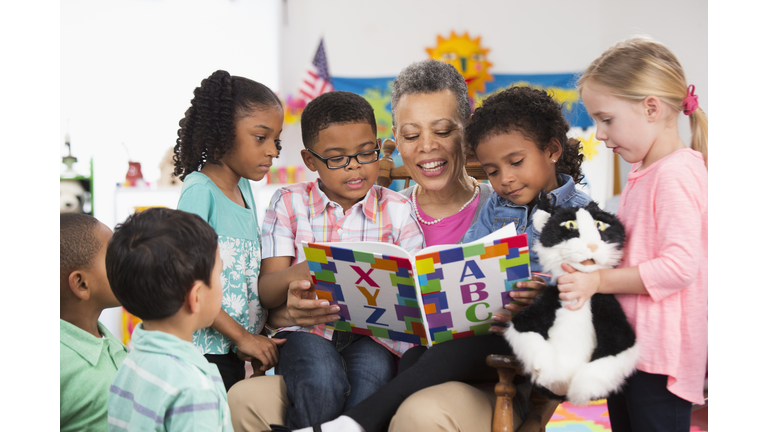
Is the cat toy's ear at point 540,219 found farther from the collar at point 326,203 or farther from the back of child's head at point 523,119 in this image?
the collar at point 326,203

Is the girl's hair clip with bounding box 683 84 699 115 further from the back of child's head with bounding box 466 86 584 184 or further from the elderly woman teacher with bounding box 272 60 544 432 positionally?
the elderly woman teacher with bounding box 272 60 544 432

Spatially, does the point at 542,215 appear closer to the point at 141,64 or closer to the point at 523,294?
the point at 523,294

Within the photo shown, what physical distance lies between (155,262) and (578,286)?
0.81m

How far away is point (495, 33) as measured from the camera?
153 inches

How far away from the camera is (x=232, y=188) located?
1524 mm

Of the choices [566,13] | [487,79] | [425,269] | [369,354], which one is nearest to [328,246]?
[425,269]

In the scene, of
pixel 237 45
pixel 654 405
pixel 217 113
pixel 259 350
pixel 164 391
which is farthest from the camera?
pixel 237 45

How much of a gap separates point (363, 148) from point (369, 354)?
0.58 m

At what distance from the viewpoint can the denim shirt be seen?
136cm

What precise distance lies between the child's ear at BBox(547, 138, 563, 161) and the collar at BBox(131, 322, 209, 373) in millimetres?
1039

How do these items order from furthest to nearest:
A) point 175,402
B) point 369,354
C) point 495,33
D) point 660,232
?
point 495,33, point 369,354, point 660,232, point 175,402

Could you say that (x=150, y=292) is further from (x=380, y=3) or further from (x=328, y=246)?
(x=380, y=3)

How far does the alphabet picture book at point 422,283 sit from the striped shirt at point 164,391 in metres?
0.39

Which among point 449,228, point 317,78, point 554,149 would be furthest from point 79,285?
point 317,78
